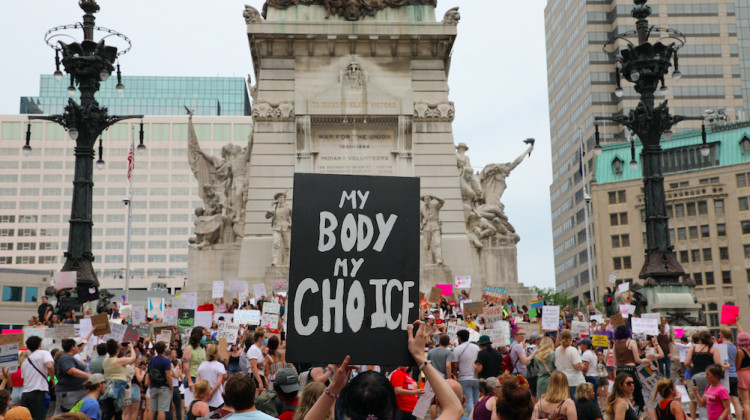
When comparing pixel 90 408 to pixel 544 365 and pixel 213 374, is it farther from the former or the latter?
pixel 544 365

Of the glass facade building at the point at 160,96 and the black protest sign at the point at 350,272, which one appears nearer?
the black protest sign at the point at 350,272

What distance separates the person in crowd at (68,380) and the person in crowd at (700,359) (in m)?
9.00

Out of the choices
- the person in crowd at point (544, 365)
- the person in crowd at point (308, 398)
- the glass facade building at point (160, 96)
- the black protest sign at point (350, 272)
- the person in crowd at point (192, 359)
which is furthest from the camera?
the glass facade building at point (160, 96)

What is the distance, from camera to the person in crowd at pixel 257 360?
46.9ft

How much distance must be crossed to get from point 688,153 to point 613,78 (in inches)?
557

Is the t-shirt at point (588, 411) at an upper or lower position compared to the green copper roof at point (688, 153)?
lower

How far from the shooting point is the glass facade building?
145000 mm

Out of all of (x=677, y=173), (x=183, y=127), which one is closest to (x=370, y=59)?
(x=677, y=173)

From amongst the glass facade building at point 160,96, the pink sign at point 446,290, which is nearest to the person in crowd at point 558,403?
the pink sign at point 446,290

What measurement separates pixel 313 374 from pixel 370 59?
26036mm

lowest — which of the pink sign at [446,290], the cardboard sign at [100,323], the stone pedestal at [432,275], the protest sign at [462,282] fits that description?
the cardboard sign at [100,323]

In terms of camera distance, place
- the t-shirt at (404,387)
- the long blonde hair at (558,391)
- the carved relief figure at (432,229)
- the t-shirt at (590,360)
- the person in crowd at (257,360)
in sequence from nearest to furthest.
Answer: the t-shirt at (404,387)
the long blonde hair at (558,391)
the person in crowd at (257,360)
the t-shirt at (590,360)
the carved relief figure at (432,229)

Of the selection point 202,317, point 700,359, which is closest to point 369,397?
point 700,359

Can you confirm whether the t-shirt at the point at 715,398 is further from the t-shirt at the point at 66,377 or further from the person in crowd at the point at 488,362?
the t-shirt at the point at 66,377
